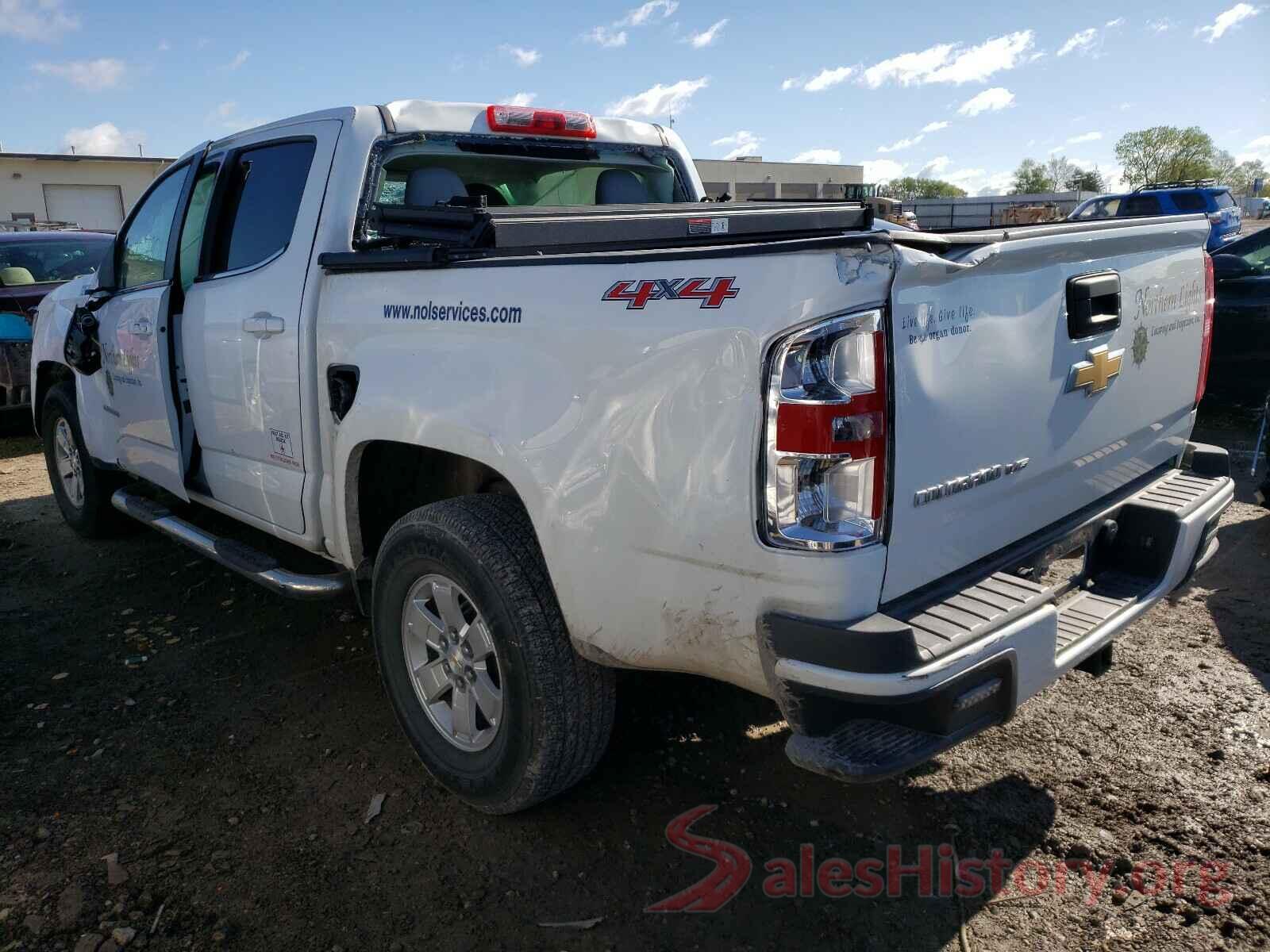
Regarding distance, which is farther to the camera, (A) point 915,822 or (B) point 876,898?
(A) point 915,822

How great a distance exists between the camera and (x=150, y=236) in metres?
4.50

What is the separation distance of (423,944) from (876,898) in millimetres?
1171

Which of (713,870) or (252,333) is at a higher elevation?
(252,333)

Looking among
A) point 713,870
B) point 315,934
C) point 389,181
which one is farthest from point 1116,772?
point 389,181

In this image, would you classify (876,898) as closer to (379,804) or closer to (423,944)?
(423,944)

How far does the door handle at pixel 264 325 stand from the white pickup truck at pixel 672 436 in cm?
2

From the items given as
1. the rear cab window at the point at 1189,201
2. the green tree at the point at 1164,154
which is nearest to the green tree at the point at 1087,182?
the green tree at the point at 1164,154

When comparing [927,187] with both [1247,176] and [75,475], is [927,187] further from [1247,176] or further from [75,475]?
[75,475]

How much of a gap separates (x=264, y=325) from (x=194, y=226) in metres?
1.09

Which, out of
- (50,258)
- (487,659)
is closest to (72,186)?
(50,258)

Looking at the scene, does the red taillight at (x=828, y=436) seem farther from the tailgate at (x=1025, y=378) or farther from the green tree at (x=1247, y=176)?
the green tree at (x=1247, y=176)

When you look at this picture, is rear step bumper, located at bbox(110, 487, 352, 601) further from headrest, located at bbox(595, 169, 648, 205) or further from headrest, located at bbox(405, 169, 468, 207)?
headrest, located at bbox(595, 169, 648, 205)

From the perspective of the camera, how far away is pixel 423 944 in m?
2.35

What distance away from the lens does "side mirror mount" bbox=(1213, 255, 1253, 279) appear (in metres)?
7.49
